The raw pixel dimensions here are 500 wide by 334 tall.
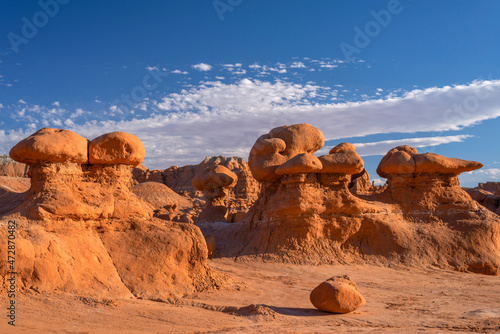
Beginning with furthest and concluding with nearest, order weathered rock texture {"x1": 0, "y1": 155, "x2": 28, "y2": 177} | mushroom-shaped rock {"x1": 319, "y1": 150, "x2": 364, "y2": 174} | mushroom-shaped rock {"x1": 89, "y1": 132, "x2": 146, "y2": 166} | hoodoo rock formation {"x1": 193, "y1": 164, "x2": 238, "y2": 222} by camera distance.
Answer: weathered rock texture {"x1": 0, "y1": 155, "x2": 28, "y2": 177}
hoodoo rock formation {"x1": 193, "y1": 164, "x2": 238, "y2": 222}
mushroom-shaped rock {"x1": 319, "y1": 150, "x2": 364, "y2": 174}
mushroom-shaped rock {"x1": 89, "y1": 132, "x2": 146, "y2": 166}

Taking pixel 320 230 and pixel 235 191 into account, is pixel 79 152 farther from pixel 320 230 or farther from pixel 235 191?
pixel 235 191

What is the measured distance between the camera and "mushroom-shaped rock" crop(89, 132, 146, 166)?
7.92 m

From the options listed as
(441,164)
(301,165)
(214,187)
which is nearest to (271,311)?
(301,165)

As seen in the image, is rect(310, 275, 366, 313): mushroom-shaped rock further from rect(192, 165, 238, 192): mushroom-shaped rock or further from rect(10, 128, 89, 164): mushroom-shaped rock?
rect(192, 165, 238, 192): mushroom-shaped rock

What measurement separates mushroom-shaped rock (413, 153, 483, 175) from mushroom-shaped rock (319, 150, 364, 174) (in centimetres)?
201

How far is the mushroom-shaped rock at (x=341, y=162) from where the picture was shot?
39.9 ft

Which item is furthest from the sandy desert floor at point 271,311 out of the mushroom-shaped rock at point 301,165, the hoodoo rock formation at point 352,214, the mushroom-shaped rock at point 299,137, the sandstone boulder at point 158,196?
the sandstone boulder at point 158,196

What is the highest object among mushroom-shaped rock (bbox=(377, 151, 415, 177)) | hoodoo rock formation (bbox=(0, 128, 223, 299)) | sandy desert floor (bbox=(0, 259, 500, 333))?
mushroom-shaped rock (bbox=(377, 151, 415, 177))

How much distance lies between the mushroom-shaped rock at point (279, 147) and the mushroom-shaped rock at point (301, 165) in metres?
0.61

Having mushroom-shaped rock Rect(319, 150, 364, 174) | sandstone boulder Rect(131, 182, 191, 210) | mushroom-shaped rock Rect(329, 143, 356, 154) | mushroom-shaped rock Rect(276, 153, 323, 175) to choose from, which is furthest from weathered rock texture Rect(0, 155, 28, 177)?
mushroom-shaped rock Rect(319, 150, 364, 174)

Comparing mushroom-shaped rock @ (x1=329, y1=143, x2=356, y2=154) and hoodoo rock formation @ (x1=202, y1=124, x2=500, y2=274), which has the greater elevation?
mushroom-shaped rock @ (x1=329, y1=143, x2=356, y2=154)

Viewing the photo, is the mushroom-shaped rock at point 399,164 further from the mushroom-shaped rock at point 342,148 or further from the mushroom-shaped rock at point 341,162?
the mushroom-shaped rock at point 341,162

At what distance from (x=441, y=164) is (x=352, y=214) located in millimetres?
3112

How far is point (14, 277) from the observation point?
18.8 feet
